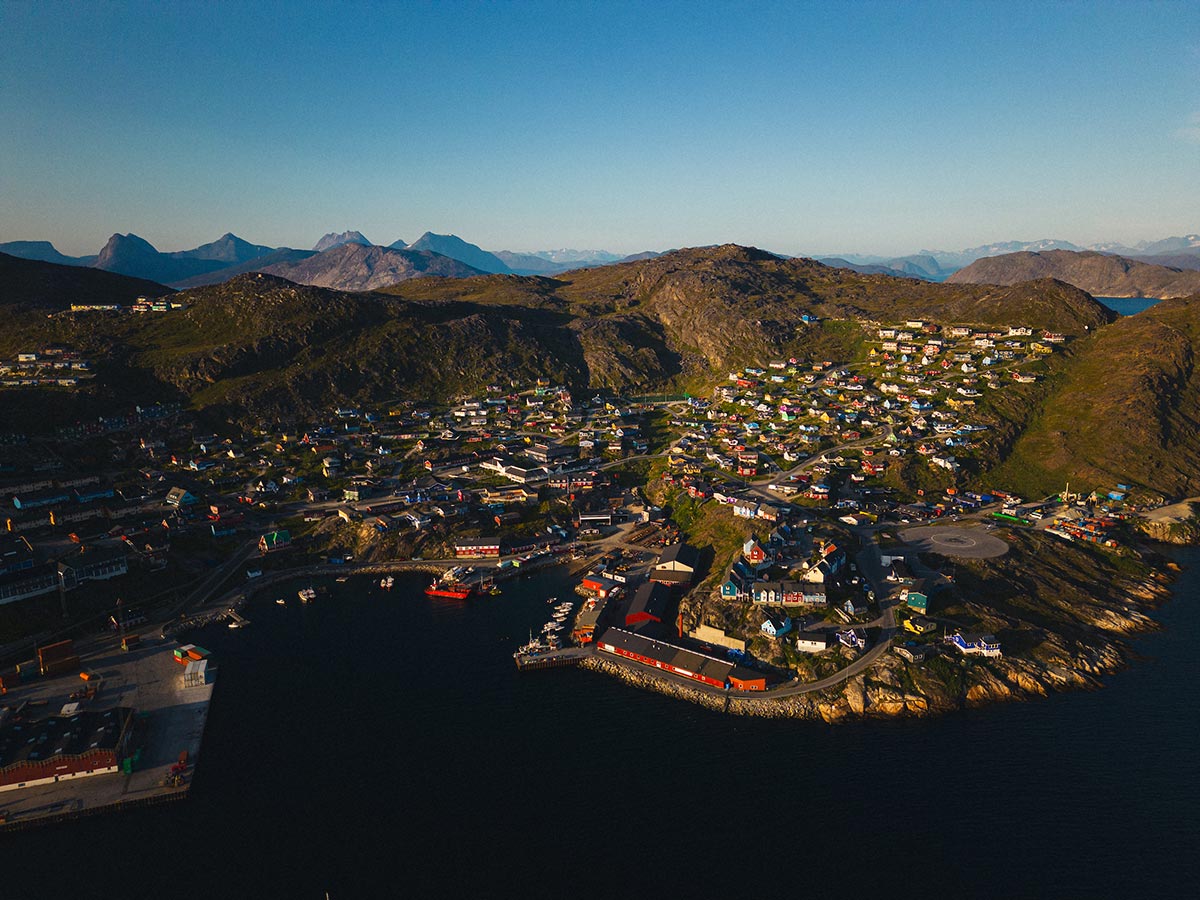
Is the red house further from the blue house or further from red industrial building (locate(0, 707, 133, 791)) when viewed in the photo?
red industrial building (locate(0, 707, 133, 791))

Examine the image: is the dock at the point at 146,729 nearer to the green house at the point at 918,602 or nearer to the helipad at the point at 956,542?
the green house at the point at 918,602

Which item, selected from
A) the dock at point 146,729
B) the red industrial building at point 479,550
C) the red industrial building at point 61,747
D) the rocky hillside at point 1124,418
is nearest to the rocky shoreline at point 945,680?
the red industrial building at point 479,550

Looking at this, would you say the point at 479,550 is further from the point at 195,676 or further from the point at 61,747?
the point at 61,747

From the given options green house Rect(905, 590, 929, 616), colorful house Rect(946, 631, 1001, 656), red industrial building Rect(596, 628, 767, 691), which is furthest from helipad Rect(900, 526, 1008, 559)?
red industrial building Rect(596, 628, 767, 691)

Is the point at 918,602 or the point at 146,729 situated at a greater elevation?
the point at 918,602

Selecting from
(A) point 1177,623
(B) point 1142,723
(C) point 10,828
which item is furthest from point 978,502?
(C) point 10,828

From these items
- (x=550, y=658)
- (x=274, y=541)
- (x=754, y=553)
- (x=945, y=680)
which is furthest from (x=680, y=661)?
(x=274, y=541)

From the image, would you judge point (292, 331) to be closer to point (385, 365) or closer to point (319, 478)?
point (385, 365)
